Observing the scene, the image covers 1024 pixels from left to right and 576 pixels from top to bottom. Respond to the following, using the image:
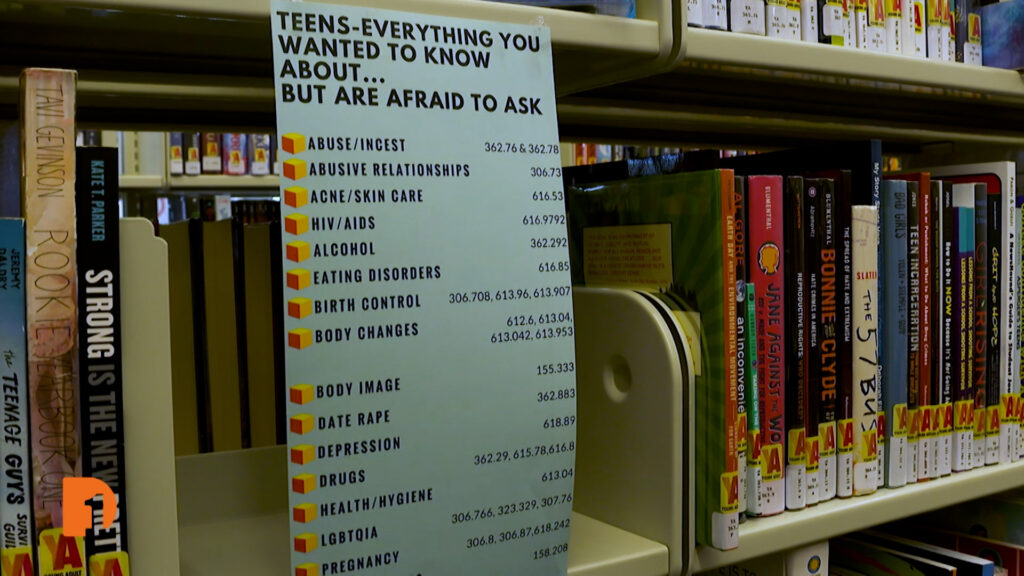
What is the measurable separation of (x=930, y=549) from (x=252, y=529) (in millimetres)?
782

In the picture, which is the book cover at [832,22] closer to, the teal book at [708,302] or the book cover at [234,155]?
the teal book at [708,302]

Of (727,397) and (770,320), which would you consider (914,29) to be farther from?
(727,397)

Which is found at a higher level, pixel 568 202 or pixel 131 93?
pixel 131 93

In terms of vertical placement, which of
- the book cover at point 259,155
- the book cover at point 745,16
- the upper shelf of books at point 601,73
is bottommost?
the upper shelf of books at point 601,73

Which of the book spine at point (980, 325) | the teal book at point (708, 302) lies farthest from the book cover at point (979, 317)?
the teal book at point (708, 302)

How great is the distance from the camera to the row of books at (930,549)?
90cm

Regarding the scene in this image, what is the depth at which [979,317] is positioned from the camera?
1034 millimetres

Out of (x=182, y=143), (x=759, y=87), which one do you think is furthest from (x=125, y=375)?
(x=182, y=143)

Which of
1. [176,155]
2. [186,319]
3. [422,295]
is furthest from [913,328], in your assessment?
[176,155]

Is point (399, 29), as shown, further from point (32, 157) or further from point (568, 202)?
point (568, 202)

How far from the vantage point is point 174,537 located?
539mm

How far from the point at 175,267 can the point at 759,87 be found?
67cm

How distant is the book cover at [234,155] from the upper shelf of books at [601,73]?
212 cm

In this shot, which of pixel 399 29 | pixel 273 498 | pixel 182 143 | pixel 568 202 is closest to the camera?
pixel 399 29
